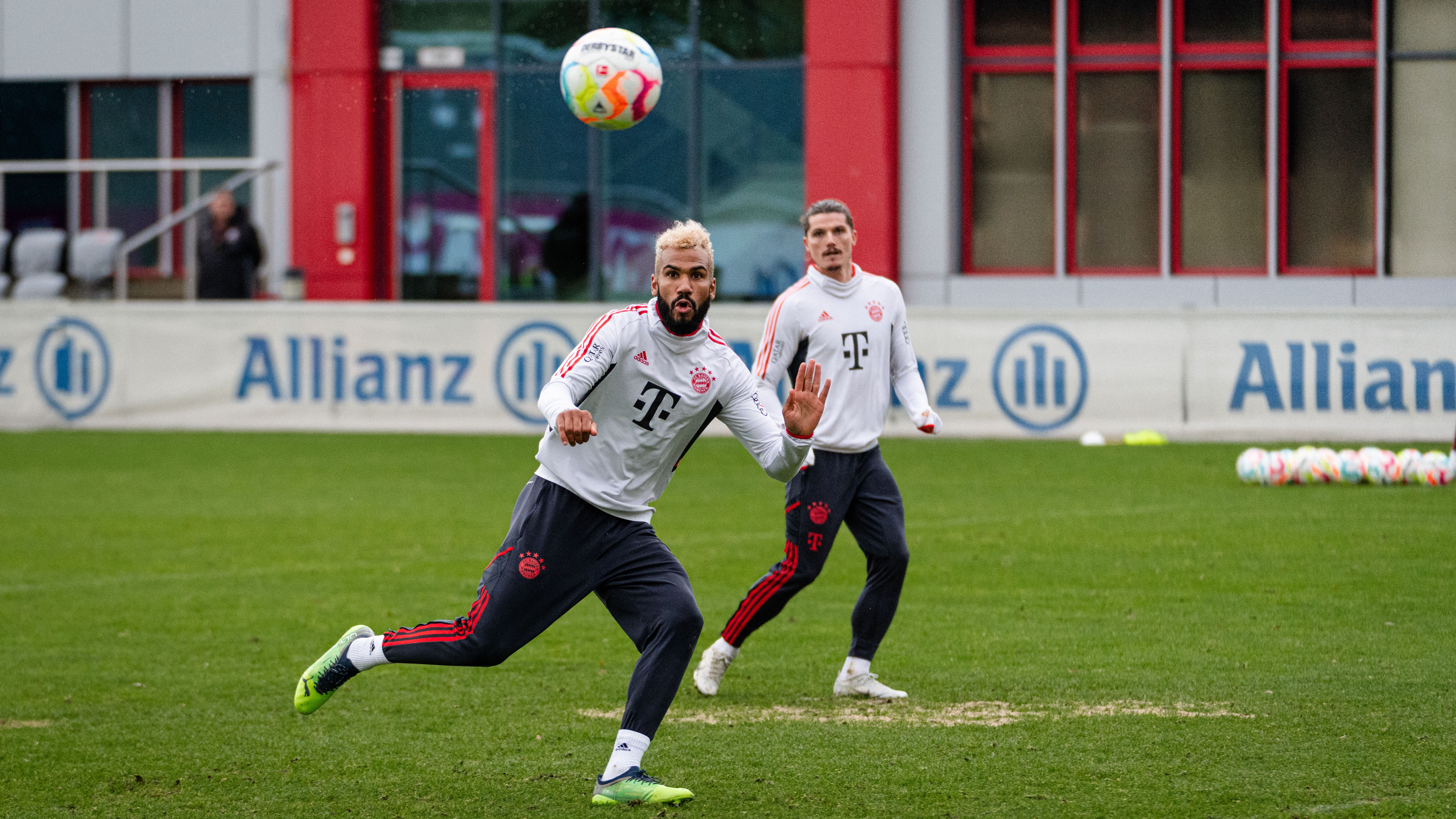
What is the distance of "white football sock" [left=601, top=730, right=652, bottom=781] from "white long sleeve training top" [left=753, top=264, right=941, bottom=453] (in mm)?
2349

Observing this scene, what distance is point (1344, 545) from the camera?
11.8m

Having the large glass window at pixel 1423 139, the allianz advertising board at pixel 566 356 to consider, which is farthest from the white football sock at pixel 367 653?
the large glass window at pixel 1423 139

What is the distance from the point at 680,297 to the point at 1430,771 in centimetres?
327

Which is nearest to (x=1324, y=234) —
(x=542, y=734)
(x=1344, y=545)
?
(x=1344, y=545)

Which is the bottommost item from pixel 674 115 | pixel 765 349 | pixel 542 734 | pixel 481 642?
pixel 542 734

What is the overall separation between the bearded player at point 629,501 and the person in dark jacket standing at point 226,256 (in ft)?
57.7

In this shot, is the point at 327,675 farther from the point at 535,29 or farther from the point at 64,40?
the point at 64,40

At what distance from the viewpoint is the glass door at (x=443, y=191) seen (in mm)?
26188

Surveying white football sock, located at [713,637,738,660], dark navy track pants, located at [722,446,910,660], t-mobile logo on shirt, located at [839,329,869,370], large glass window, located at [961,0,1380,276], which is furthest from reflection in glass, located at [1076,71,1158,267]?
white football sock, located at [713,637,738,660]

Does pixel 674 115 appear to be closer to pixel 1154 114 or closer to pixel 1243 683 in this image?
pixel 1154 114

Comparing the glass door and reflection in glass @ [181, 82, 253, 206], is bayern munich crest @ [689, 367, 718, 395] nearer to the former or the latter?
the glass door

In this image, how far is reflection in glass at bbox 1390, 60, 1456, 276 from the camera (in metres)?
24.8

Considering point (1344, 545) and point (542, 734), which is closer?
point (542, 734)

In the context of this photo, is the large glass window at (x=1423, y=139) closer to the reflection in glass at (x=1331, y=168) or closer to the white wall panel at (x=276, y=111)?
the reflection in glass at (x=1331, y=168)
